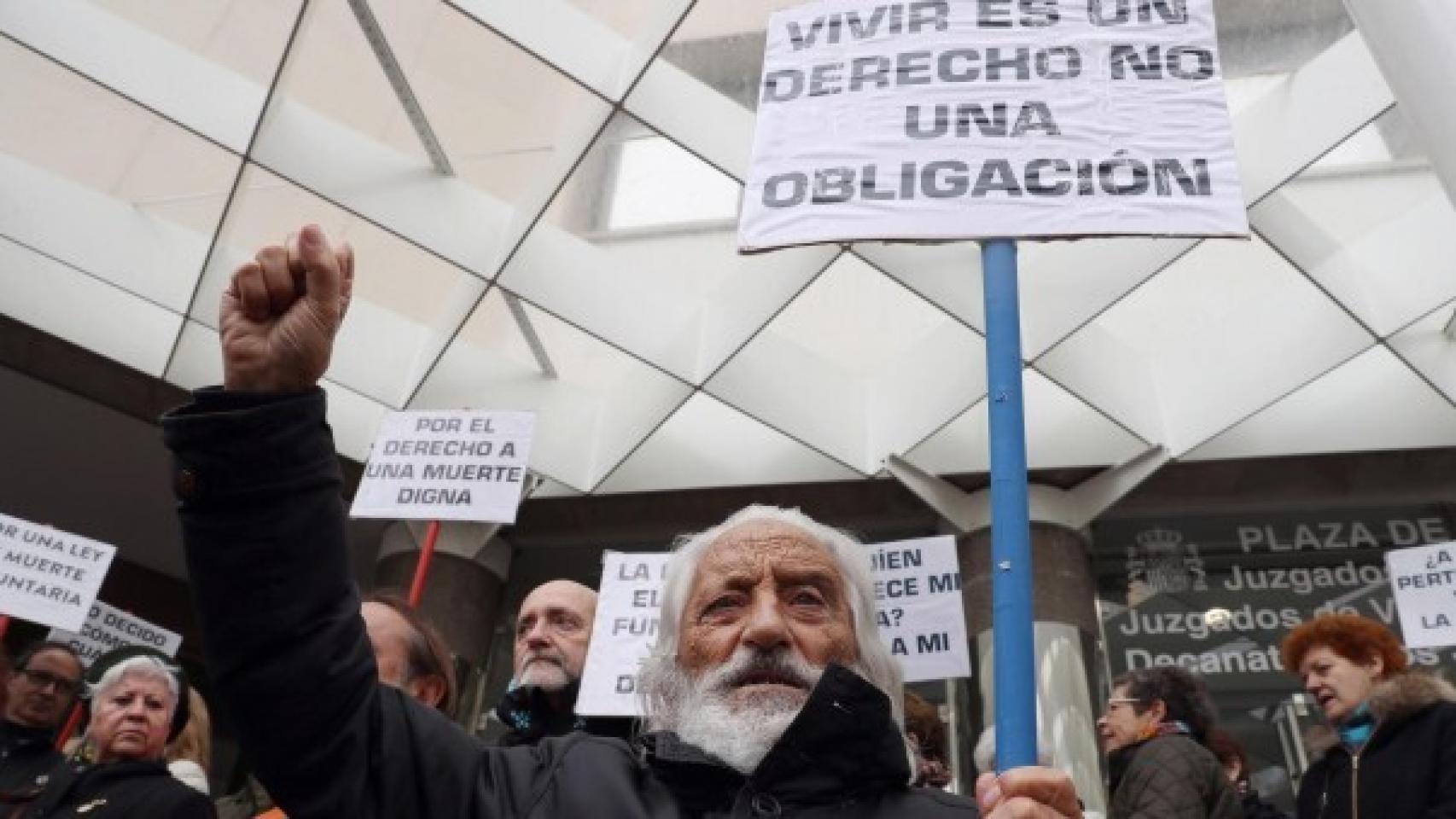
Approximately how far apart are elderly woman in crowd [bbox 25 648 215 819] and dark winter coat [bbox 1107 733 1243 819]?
113 inches

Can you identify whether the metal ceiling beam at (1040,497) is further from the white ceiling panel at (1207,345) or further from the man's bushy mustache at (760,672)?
the man's bushy mustache at (760,672)

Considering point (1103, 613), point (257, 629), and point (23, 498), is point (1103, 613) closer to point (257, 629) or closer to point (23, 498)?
point (257, 629)

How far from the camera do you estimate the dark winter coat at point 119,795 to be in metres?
3.36

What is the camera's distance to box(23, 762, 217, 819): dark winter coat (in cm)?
336

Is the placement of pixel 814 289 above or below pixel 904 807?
above

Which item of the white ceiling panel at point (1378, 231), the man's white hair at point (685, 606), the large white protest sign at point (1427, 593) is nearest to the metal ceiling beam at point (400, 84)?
the white ceiling panel at point (1378, 231)

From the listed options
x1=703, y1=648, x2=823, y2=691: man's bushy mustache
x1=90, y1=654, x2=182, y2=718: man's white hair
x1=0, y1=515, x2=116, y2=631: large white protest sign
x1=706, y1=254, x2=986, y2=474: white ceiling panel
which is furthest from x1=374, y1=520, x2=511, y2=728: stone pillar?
x1=703, y1=648, x2=823, y2=691: man's bushy mustache

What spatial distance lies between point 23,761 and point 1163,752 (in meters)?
4.14

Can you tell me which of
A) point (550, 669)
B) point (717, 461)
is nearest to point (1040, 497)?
point (717, 461)

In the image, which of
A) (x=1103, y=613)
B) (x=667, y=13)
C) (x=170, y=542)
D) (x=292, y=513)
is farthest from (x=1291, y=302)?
(x=170, y=542)

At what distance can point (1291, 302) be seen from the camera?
868 centimetres

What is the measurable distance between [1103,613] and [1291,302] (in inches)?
116

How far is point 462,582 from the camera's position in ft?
36.1

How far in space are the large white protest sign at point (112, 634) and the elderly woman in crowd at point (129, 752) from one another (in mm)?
5288
